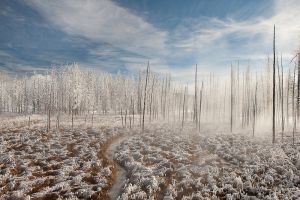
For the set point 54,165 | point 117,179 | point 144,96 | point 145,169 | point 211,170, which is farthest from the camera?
point 144,96

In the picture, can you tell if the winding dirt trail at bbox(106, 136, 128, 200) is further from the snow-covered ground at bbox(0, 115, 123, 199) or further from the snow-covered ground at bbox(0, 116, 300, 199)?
the snow-covered ground at bbox(0, 115, 123, 199)

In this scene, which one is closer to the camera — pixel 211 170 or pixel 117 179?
pixel 117 179

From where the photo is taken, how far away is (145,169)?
3002cm

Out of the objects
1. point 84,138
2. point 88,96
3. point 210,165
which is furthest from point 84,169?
point 88,96

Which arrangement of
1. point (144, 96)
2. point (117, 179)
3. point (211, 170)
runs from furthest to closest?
point (144, 96)
point (211, 170)
point (117, 179)

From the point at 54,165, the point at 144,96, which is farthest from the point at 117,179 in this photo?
the point at 144,96

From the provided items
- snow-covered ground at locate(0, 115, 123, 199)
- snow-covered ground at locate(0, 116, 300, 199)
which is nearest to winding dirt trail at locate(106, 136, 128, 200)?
snow-covered ground at locate(0, 116, 300, 199)

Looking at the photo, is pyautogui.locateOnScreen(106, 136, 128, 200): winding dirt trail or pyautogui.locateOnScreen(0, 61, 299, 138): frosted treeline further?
pyautogui.locateOnScreen(0, 61, 299, 138): frosted treeline

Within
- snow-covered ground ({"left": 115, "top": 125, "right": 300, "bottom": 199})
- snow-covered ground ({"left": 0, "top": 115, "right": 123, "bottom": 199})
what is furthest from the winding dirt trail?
snow-covered ground ({"left": 115, "top": 125, "right": 300, "bottom": 199})

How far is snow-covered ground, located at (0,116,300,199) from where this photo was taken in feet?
80.5

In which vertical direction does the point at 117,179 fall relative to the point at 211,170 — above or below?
below

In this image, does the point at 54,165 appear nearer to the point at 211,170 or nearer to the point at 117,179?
the point at 117,179

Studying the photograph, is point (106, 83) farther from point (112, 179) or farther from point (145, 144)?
point (112, 179)

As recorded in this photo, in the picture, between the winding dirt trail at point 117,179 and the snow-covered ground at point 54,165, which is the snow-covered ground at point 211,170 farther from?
the snow-covered ground at point 54,165
